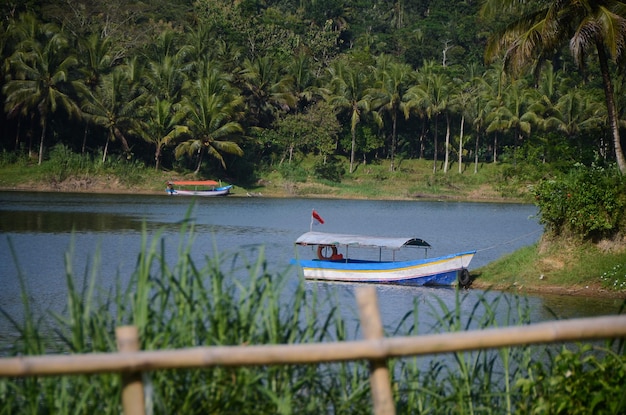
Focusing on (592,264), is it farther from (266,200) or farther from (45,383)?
(266,200)

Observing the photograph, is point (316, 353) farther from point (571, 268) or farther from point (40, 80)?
point (40, 80)

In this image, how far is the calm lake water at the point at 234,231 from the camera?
18.2 m

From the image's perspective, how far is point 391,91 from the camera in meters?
62.7

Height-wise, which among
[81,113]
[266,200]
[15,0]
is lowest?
[266,200]

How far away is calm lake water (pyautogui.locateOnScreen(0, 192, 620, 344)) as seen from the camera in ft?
59.7

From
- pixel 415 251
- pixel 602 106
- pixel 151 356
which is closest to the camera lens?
pixel 151 356

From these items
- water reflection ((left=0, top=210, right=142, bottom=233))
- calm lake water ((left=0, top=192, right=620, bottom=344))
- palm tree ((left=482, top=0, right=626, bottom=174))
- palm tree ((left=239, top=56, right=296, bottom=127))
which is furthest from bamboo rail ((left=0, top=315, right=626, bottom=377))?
palm tree ((left=239, top=56, right=296, bottom=127))

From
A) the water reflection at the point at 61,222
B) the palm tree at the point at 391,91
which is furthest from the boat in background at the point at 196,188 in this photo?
the water reflection at the point at 61,222

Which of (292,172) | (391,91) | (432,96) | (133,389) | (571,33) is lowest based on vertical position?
(292,172)

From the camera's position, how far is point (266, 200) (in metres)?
53.2

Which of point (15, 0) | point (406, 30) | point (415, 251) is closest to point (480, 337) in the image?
point (415, 251)

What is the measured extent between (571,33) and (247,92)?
44.1 meters

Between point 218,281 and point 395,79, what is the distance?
5809 centimetres

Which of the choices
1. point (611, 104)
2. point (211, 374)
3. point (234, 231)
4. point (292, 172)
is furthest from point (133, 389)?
point (292, 172)
